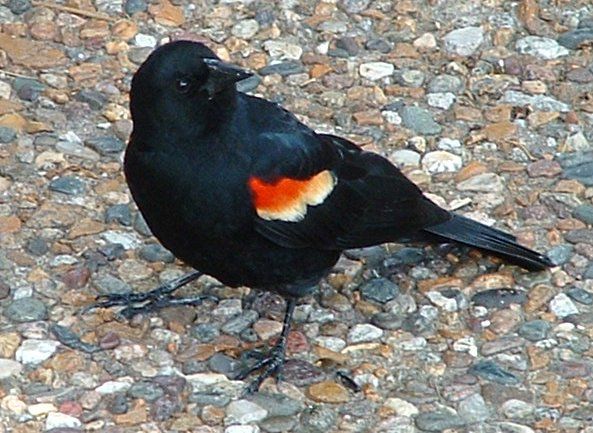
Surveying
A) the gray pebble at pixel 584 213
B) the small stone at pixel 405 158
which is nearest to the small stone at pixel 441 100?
the small stone at pixel 405 158

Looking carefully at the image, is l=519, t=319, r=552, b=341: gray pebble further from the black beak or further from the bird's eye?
the bird's eye

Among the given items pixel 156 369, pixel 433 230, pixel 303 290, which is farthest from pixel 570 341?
pixel 156 369

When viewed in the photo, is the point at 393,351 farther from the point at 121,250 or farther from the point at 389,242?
the point at 121,250

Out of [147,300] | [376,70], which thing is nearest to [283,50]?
[376,70]

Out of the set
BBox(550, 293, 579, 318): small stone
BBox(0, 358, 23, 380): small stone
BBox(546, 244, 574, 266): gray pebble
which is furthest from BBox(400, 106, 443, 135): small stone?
BBox(0, 358, 23, 380): small stone

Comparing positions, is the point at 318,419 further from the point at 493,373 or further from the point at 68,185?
the point at 68,185

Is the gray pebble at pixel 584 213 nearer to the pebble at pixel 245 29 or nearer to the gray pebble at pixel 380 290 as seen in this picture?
the gray pebble at pixel 380 290
